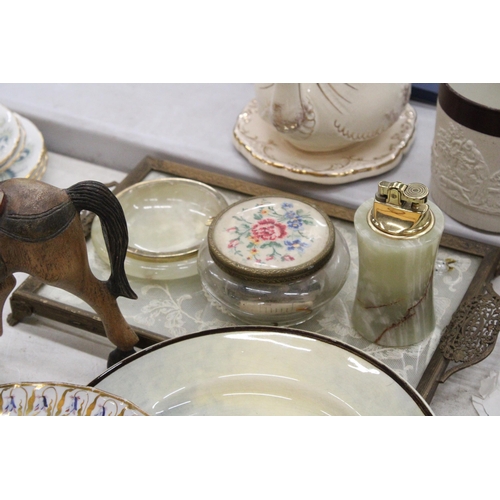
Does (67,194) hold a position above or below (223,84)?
above

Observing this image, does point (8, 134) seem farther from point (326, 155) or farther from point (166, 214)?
point (326, 155)

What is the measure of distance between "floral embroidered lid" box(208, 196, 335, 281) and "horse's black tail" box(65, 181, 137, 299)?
0.31 ft

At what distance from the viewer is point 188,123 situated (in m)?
0.89

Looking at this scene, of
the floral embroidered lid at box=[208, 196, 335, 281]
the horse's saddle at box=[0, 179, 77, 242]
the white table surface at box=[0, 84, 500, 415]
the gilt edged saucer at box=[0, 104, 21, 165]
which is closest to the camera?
the horse's saddle at box=[0, 179, 77, 242]

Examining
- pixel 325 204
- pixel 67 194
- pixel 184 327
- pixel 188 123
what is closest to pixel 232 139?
pixel 188 123

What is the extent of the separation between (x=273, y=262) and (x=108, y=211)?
15 cm

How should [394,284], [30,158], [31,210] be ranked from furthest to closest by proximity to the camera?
[30,158] < [394,284] < [31,210]

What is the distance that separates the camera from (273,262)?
59cm

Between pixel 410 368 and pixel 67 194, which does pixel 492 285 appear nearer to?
pixel 410 368

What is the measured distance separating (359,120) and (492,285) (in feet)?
0.68

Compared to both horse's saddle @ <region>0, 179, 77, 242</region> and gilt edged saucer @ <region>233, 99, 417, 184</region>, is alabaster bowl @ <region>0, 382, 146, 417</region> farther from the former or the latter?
gilt edged saucer @ <region>233, 99, 417, 184</region>

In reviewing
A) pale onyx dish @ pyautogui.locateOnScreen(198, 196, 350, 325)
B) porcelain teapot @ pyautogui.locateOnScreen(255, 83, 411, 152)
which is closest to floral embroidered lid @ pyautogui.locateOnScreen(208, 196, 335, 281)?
pale onyx dish @ pyautogui.locateOnScreen(198, 196, 350, 325)

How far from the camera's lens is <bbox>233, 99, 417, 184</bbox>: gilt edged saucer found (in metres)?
0.78

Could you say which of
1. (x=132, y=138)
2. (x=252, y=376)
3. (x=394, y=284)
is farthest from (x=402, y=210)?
(x=132, y=138)
